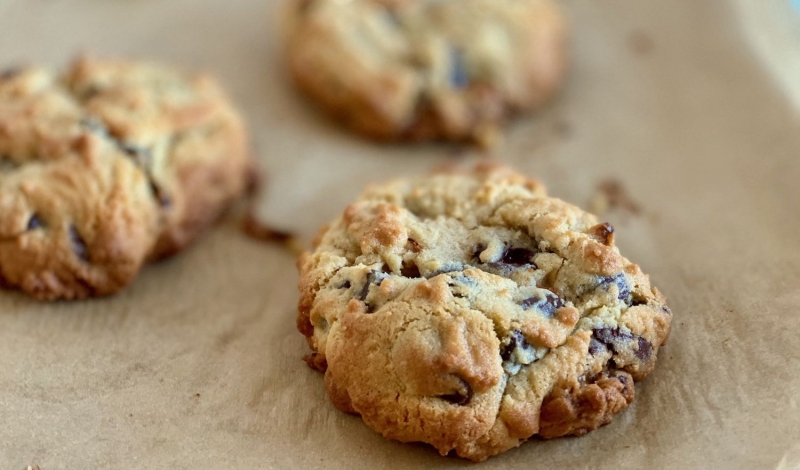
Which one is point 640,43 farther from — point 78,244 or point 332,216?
point 78,244

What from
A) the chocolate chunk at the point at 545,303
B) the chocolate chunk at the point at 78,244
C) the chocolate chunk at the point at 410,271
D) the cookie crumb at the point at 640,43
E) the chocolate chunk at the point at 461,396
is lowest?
the chocolate chunk at the point at 78,244

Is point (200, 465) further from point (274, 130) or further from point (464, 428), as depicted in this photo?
point (274, 130)

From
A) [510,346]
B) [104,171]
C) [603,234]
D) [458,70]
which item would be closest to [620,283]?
[603,234]

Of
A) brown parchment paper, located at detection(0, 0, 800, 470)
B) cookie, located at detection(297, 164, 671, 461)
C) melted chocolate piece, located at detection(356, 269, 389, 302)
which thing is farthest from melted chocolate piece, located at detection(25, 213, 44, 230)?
melted chocolate piece, located at detection(356, 269, 389, 302)

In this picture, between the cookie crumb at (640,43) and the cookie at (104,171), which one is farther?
the cookie crumb at (640,43)

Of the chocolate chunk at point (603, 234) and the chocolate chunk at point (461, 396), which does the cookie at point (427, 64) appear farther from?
the chocolate chunk at point (461, 396)

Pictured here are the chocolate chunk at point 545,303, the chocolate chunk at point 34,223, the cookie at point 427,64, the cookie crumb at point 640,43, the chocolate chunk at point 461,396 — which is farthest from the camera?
the cookie crumb at point 640,43

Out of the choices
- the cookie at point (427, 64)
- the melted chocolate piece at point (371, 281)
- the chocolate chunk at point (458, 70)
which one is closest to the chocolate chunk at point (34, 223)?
the melted chocolate piece at point (371, 281)
